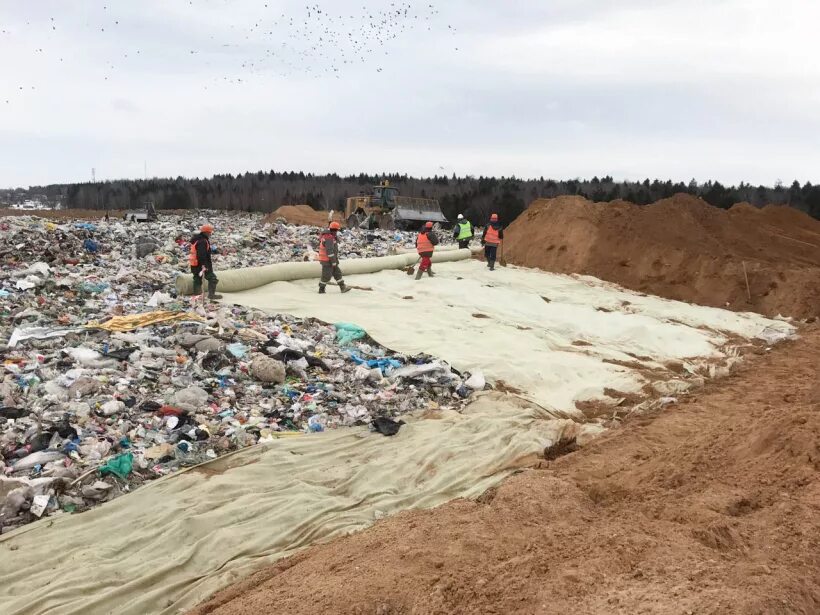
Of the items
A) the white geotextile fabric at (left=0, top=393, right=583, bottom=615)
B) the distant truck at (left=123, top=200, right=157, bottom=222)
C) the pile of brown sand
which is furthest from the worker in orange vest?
the pile of brown sand

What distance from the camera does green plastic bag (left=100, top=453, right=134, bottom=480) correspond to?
4.07m

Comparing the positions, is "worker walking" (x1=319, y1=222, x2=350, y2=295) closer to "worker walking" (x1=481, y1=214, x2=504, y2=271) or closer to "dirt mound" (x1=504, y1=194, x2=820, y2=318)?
"worker walking" (x1=481, y1=214, x2=504, y2=271)

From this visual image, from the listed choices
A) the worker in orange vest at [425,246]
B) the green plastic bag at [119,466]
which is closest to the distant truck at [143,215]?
the worker in orange vest at [425,246]

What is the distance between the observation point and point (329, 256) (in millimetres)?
10195

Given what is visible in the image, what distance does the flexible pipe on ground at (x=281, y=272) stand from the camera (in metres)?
9.66

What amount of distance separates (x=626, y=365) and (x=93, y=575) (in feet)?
20.4

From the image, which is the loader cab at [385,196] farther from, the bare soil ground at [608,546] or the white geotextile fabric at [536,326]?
the bare soil ground at [608,546]

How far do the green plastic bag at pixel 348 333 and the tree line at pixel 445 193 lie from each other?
1999 cm

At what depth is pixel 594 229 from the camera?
15633 millimetres

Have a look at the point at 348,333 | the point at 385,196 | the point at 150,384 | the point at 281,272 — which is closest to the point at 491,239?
the point at 281,272

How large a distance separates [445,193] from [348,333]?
38016 mm

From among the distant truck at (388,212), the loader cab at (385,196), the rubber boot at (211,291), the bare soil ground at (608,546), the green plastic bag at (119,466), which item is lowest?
the green plastic bag at (119,466)

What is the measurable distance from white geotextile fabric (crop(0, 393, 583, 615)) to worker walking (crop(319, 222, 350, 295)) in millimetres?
5358

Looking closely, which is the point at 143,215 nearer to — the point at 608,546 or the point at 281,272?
the point at 281,272
